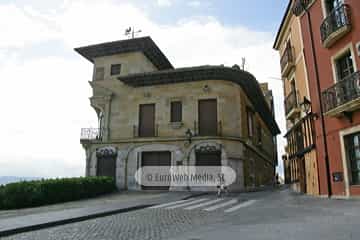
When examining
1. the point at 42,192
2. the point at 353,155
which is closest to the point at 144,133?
the point at 42,192

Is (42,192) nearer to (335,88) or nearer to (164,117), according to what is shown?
(164,117)

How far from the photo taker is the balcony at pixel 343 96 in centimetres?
908

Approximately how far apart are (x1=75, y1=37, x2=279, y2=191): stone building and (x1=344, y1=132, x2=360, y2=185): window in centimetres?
743

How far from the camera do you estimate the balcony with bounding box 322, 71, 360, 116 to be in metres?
9.08

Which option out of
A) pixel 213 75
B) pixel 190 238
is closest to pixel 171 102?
pixel 213 75

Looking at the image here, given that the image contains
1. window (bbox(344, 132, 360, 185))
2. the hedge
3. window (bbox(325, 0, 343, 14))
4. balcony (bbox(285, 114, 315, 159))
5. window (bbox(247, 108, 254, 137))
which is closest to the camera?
window (bbox(344, 132, 360, 185))

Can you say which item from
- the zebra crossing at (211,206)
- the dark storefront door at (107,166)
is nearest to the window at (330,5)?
the zebra crossing at (211,206)

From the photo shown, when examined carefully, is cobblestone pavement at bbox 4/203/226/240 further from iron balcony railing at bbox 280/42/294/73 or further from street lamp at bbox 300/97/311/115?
iron balcony railing at bbox 280/42/294/73

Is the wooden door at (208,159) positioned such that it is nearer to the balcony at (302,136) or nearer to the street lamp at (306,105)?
the balcony at (302,136)

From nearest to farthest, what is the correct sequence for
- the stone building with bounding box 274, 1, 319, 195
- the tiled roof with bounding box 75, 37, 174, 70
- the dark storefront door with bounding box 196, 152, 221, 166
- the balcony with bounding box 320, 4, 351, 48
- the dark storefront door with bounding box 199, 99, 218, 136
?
the balcony with bounding box 320, 4, 351, 48 → the stone building with bounding box 274, 1, 319, 195 → the dark storefront door with bounding box 196, 152, 221, 166 → the dark storefront door with bounding box 199, 99, 218, 136 → the tiled roof with bounding box 75, 37, 174, 70

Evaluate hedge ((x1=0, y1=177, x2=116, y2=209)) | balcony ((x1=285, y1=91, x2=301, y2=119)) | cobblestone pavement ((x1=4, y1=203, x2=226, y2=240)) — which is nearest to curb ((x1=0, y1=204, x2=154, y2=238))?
cobblestone pavement ((x1=4, y1=203, x2=226, y2=240))

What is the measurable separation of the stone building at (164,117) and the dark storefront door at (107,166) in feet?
0.21

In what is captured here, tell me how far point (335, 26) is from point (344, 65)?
1476 millimetres

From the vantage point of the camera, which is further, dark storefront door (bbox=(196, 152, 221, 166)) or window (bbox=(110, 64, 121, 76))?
window (bbox=(110, 64, 121, 76))
